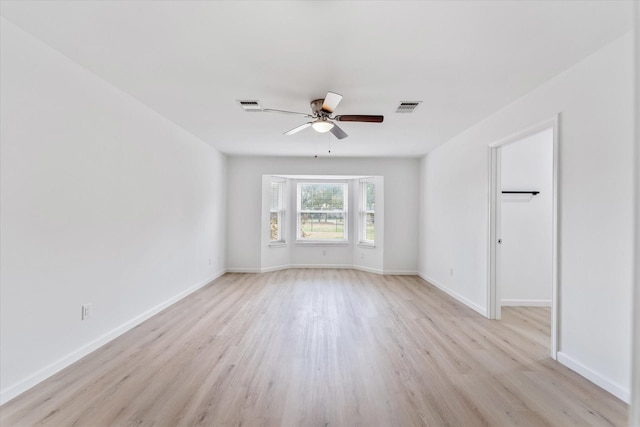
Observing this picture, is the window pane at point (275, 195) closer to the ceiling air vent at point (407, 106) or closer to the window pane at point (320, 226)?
the window pane at point (320, 226)

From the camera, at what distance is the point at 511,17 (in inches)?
76.6

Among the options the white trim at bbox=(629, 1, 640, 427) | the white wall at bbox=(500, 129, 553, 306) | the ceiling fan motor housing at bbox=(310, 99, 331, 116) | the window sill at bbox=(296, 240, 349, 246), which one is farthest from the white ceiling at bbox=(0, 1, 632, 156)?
the window sill at bbox=(296, 240, 349, 246)

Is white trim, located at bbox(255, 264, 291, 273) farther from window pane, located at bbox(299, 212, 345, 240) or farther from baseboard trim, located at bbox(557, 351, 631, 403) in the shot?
baseboard trim, located at bbox(557, 351, 631, 403)

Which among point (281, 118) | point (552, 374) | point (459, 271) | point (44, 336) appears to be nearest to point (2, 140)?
point (44, 336)

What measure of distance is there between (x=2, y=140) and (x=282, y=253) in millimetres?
5144

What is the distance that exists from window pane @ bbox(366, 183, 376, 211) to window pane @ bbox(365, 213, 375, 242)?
0.51 ft

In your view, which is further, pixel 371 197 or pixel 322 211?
pixel 322 211

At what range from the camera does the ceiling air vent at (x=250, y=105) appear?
10.8 ft

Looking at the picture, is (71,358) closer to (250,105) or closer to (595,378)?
(250,105)

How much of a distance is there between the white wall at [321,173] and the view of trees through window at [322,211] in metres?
0.75

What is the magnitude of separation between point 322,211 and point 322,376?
192 inches

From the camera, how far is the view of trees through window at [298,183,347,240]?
23.3 feet

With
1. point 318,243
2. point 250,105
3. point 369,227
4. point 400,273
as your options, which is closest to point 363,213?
point 369,227

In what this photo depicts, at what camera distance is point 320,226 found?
280 inches
